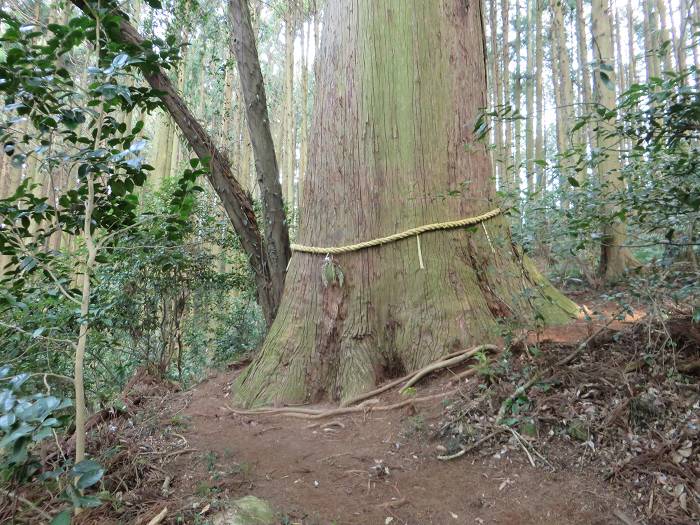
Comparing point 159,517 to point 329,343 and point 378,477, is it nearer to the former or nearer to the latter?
point 378,477

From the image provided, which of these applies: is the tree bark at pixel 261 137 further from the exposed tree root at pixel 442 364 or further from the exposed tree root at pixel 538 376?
the exposed tree root at pixel 538 376

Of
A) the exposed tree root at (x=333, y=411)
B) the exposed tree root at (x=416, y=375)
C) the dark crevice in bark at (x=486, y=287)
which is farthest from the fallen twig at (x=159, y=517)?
the dark crevice in bark at (x=486, y=287)

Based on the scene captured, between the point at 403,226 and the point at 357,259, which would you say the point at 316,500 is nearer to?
the point at 357,259

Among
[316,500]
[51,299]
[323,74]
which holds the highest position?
[323,74]

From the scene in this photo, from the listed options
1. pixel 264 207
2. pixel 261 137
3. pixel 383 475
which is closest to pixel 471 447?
pixel 383 475

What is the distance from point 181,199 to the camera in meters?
1.99

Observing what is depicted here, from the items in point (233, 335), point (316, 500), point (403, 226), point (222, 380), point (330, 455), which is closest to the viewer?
point (316, 500)

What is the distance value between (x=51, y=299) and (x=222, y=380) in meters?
1.95

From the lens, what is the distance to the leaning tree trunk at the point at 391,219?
299 centimetres

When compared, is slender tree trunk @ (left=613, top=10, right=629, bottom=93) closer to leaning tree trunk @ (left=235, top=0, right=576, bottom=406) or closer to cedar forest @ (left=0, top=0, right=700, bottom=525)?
A: cedar forest @ (left=0, top=0, right=700, bottom=525)

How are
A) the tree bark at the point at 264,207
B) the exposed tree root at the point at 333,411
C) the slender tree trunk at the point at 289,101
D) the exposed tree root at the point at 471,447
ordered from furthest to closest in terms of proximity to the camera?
1. the slender tree trunk at the point at 289,101
2. the tree bark at the point at 264,207
3. the exposed tree root at the point at 333,411
4. the exposed tree root at the point at 471,447

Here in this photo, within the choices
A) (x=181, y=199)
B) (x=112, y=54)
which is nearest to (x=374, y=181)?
(x=181, y=199)

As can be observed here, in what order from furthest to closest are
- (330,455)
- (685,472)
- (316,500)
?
1. (330,455)
2. (316,500)
3. (685,472)

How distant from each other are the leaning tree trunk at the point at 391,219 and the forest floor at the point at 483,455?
0.41 metres
